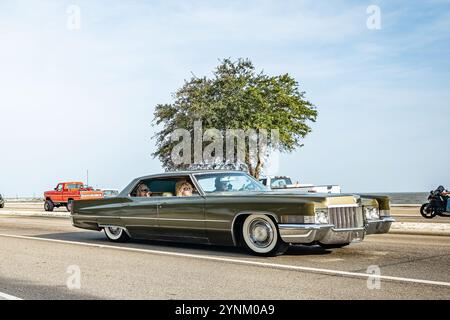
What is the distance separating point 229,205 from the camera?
873 cm

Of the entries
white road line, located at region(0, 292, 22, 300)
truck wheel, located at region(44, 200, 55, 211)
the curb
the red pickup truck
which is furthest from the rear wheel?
truck wheel, located at region(44, 200, 55, 211)

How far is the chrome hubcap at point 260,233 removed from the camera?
27.6 feet

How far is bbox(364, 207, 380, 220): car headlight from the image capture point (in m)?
8.83

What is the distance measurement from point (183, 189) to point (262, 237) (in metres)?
1.99

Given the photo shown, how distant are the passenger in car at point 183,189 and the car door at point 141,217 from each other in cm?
52

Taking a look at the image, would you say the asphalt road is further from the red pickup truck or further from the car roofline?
the red pickup truck

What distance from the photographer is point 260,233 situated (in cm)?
852

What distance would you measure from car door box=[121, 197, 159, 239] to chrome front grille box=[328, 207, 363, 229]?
3.52 meters

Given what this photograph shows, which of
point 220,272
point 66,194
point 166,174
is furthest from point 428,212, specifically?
point 66,194

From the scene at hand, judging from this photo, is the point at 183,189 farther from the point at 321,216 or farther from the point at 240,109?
the point at 240,109

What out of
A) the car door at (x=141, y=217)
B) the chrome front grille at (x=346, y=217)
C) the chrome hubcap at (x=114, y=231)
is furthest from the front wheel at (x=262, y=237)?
the chrome hubcap at (x=114, y=231)

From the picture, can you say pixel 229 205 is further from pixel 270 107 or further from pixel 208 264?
pixel 270 107

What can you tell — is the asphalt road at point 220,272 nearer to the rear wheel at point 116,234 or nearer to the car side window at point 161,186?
the rear wheel at point 116,234

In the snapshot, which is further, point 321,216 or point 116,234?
point 116,234
